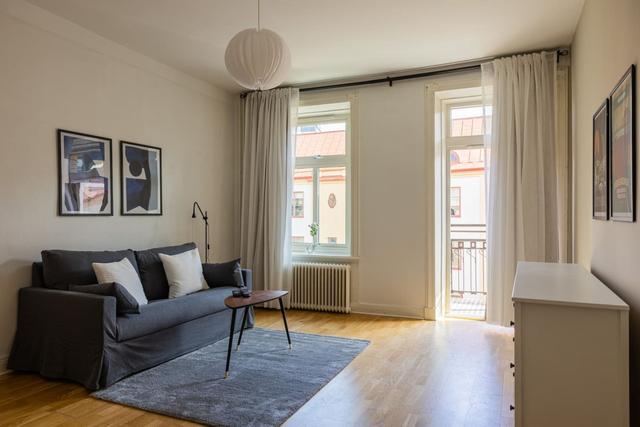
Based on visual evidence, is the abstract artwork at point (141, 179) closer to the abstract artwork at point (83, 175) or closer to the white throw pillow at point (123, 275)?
the abstract artwork at point (83, 175)

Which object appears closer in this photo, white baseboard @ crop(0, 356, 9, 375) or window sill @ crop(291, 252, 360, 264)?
white baseboard @ crop(0, 356, 9, 375)

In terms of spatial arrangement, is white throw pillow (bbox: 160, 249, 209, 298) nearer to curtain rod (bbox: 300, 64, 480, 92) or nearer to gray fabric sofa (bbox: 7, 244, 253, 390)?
gray fabric sofa (bbox: 7, 244, 253, 390)

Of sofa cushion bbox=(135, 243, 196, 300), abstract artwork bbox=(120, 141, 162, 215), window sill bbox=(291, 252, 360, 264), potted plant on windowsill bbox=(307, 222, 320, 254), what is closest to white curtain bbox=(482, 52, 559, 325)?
window sill bbox=(291, 252, 360, 264)

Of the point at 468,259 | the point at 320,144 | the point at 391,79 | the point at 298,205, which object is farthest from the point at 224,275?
the point at 468,259

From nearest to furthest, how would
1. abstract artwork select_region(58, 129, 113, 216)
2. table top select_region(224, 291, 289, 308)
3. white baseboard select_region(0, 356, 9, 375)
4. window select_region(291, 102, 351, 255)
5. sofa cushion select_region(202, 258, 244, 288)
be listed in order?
1. white baseboard select_region(0, 356, 9, 375)
2. table top select_region(224, 291, 289, 308)
3. abstract artwork select_region(58, 129, 113, 216)
4. sofa cushion select_region(202, 258, 244, 288)
5. window select_region(291, 102, 351, 255)

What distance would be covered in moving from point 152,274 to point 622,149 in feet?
11.9

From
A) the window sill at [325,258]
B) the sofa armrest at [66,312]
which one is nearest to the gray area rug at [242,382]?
the sofa armrest at [66,312]

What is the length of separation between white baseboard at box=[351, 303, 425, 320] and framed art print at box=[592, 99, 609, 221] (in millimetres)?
2360

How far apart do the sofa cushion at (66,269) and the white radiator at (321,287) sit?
2.51 metres

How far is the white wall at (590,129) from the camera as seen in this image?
201 cm

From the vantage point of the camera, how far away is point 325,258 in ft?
17.7

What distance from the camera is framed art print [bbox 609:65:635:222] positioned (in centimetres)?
200

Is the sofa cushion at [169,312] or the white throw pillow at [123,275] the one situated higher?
the white throw pillow at [123,275]

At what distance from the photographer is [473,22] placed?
3707mm
